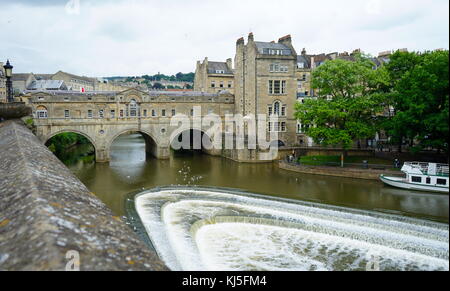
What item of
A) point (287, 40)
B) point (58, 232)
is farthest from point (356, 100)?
point (58, 232)

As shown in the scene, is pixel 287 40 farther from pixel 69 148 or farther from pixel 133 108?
pixel 69 148

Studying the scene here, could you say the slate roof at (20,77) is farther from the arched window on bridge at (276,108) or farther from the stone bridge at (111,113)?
the arched window on bridge at (276,108)

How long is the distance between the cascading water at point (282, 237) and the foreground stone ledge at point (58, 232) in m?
7.03

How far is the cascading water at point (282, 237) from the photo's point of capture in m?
12.9

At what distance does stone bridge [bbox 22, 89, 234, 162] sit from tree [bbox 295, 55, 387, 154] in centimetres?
1556

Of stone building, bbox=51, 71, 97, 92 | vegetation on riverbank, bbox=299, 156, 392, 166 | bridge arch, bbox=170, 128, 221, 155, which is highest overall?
stone building, bbox=51, 71, 97, 92

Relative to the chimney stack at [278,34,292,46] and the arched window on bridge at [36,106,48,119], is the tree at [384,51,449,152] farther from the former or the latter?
the arched window on bridge at [36,106,48,119]

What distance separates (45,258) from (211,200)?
1872 cm

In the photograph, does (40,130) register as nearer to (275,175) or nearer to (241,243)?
(275,175)

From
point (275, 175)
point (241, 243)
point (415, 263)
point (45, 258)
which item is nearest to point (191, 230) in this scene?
point (241, 243)

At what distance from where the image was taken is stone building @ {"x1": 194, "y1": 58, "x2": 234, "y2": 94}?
59019mm

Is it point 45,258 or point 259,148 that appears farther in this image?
point 259,148
